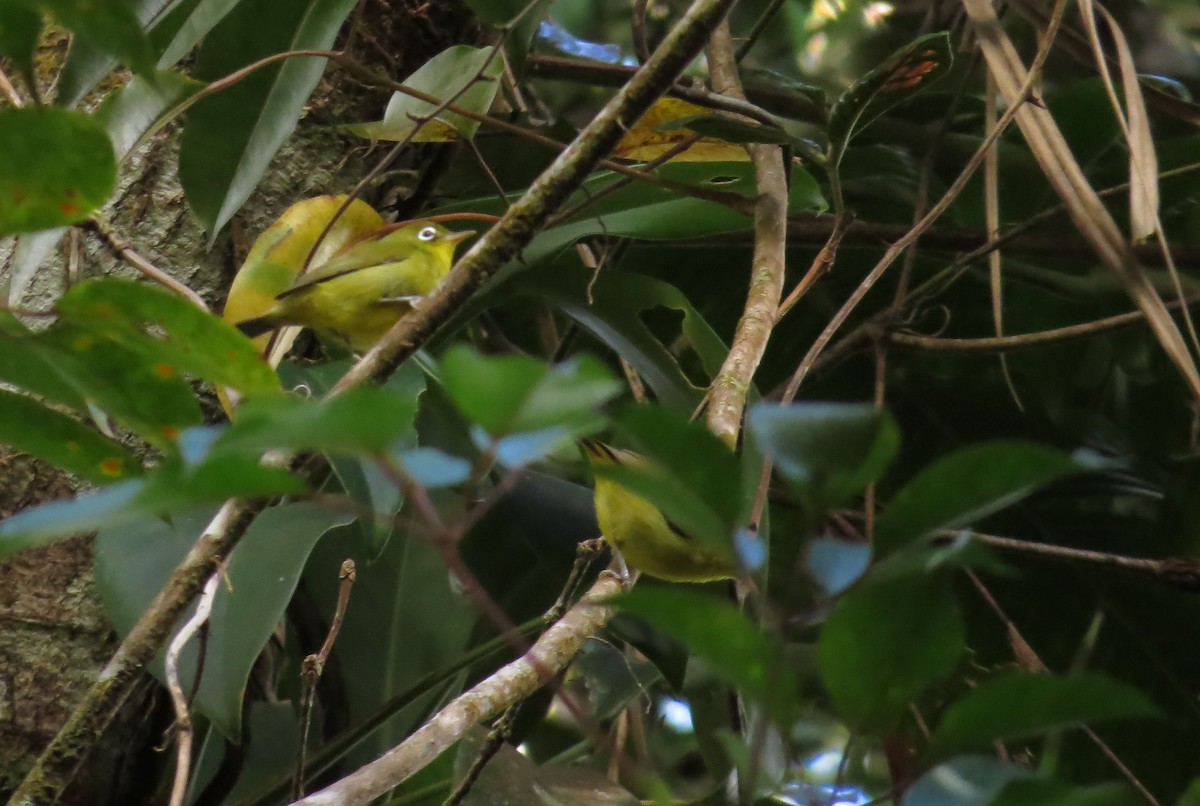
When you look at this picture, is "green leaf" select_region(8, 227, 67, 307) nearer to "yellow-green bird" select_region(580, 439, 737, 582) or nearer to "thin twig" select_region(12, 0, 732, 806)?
"thin twig" select_region(12, 0, 732, 806)

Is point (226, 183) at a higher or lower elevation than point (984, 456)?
lower

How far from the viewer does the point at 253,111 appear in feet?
3.51

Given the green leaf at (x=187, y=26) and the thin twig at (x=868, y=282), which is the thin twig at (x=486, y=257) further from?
the green leaf at (x=187, y=26)

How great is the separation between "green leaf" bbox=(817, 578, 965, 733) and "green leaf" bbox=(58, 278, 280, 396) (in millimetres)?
262

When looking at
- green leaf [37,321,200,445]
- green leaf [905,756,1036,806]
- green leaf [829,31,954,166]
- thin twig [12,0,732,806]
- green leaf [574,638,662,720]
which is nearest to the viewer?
green leaf [905,756,1036,806]

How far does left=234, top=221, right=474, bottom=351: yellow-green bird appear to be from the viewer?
3.91 ft

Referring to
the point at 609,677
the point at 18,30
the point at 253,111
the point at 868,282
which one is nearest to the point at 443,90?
the point at 253,111

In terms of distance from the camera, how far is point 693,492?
1.19ft

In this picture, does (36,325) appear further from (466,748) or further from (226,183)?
(466,748)

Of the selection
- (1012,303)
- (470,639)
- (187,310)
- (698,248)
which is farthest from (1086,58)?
(187,310)

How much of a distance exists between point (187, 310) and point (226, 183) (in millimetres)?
605

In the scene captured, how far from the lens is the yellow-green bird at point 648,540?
110 centimetres

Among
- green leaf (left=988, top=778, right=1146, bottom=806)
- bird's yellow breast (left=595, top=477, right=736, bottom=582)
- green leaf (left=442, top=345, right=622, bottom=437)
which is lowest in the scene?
bird's yellow breast (left=595, top=477, right=736, bottom=582)

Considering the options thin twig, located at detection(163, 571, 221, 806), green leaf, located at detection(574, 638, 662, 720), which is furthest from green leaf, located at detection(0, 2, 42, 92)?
green leaf, located at detection(574, 638, 662, 720)
